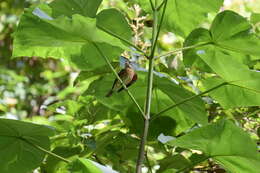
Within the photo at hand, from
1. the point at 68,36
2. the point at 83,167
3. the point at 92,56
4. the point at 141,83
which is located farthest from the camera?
the point at 141,83

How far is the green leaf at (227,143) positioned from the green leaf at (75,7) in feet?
0.99

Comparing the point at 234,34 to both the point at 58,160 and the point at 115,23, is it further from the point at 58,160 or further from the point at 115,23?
the point at 58,160

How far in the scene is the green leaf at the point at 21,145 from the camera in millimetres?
837

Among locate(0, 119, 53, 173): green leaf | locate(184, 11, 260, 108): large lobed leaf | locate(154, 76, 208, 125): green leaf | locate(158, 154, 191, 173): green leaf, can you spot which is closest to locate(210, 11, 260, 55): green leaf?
locate(184, 11, 260, 108): large lobed leaf

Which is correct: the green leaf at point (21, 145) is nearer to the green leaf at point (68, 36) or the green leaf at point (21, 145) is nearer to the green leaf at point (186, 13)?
the green leaf at point (68, 36)

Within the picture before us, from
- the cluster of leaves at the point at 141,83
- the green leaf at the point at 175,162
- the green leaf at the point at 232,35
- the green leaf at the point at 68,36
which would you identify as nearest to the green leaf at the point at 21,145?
the cluster of leaves at the point at 141,83

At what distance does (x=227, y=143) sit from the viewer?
726mm

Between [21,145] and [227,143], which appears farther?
[21,145]

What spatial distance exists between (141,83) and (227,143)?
0.30 metres

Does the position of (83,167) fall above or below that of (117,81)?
below

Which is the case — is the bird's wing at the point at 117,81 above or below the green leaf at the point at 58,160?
above

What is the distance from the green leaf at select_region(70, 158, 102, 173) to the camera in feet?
2.09

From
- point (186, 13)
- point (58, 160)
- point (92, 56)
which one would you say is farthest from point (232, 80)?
point (58, 160)

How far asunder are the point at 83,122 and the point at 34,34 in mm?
397
